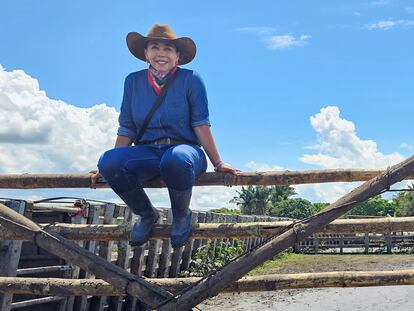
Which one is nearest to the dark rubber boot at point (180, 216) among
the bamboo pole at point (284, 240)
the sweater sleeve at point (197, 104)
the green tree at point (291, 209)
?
the bamboo pole at point (284, 240)

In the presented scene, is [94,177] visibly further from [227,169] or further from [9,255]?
[9,255]

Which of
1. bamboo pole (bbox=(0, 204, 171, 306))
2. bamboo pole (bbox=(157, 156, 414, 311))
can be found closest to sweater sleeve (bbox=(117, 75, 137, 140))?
bamboo pole (bbox=(0, 204, 171, 306))

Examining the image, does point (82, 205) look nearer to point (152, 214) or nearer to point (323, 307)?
point (152, 214)

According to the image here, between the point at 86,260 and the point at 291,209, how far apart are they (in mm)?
53291

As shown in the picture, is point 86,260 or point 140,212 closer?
point 86,260

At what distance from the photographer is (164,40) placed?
343 centimetres

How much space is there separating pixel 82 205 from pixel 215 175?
343 cm

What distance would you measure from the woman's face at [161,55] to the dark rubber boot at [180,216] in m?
0.90

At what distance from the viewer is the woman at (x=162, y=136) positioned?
2998 mm

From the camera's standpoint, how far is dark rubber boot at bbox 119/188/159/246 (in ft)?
10.3

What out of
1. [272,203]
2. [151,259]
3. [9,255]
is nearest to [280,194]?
[272,203]

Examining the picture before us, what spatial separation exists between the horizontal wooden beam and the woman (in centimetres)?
36

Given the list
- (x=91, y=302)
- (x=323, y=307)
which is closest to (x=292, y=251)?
(x=323, y=307)

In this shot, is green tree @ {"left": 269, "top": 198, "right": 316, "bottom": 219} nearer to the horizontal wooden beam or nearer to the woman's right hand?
the horizontal wooden beam
